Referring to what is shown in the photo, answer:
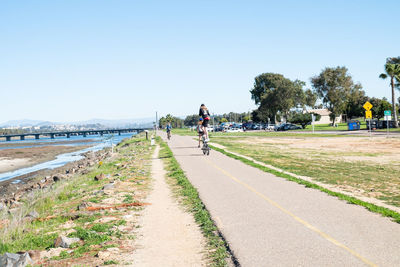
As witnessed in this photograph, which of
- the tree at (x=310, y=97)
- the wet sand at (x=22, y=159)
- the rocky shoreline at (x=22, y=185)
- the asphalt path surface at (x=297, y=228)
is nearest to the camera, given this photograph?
the asphalt path surface at (x=297, y=228)

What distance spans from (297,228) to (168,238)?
2236 mm

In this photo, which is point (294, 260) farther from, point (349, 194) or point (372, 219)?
point (349, 194)

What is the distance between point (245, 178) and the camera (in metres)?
12.2

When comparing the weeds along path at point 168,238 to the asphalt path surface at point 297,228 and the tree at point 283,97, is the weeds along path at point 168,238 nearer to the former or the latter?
the asphalt path surface at point 297,228

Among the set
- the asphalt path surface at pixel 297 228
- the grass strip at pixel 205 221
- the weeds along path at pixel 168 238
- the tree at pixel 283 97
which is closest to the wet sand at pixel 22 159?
the grass strip at pixel 205 221

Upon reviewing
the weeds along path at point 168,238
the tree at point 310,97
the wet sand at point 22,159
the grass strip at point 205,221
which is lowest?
the wet sand at point 22,159

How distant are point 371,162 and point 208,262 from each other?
13.1 metres

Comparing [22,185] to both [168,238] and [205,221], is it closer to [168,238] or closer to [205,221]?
[205,221]

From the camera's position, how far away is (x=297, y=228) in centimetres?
622

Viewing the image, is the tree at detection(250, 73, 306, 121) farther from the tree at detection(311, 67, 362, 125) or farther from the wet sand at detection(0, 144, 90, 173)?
the wet sand at detection(0, 144, 90, 173)

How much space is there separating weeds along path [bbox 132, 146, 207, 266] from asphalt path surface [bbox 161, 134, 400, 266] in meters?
0.53

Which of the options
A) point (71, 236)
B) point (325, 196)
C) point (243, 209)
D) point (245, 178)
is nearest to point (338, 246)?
point (243, 209)

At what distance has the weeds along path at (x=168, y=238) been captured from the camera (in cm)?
519

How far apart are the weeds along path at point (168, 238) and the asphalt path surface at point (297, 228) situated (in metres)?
0.53
